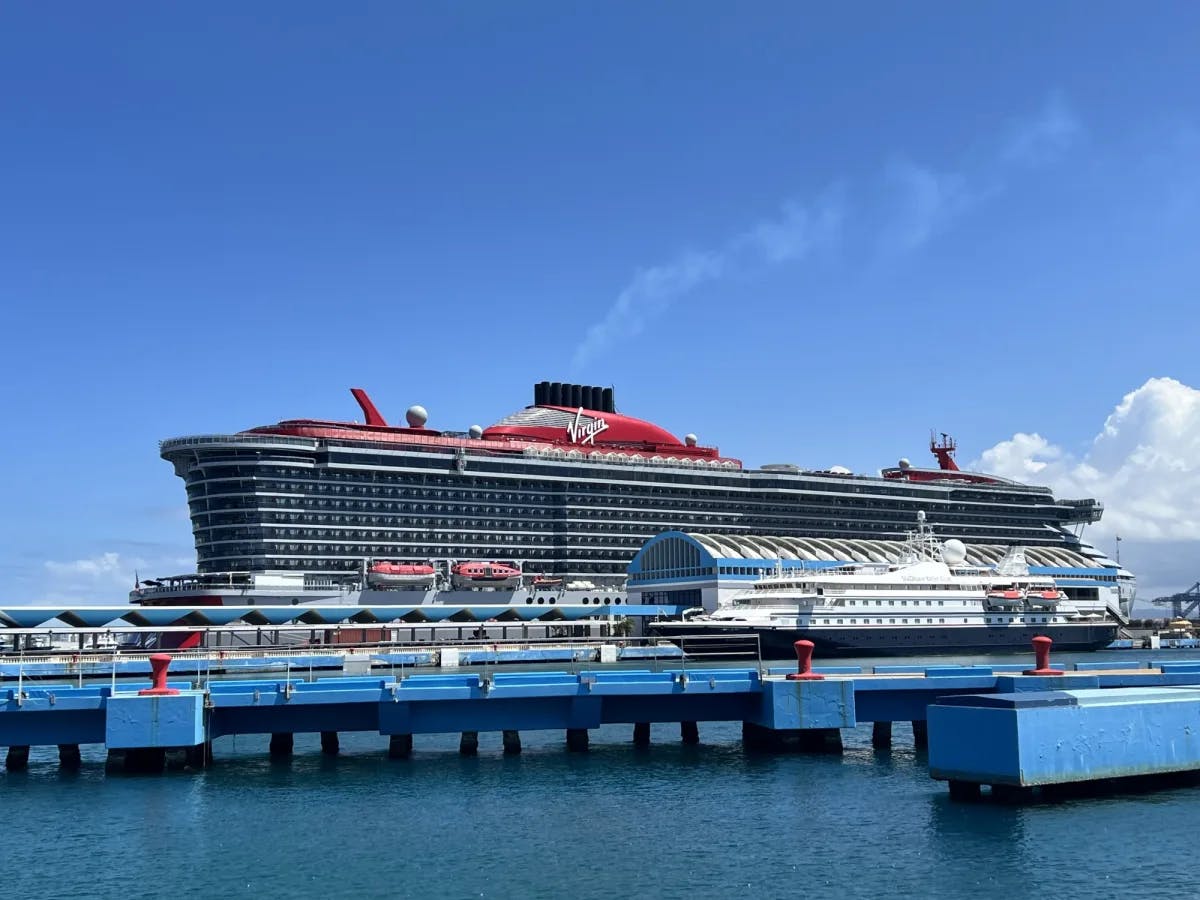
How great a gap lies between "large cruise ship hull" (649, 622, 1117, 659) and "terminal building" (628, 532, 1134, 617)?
20.8ft

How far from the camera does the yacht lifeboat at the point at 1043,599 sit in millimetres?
94562

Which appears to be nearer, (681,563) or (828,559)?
(681,563)

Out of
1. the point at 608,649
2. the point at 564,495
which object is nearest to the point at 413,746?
the point at 608,649

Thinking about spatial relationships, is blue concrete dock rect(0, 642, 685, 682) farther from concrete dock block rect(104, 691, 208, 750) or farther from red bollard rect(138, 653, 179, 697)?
concrete dock block rect(104, 691, 208, 750)

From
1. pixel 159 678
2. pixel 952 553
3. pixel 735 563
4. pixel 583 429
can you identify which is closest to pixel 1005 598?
pixel 952 553

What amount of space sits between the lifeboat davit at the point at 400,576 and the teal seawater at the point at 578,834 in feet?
192

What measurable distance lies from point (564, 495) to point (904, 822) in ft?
289

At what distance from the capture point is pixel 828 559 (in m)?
111

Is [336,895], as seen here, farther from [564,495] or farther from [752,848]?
[564,495]

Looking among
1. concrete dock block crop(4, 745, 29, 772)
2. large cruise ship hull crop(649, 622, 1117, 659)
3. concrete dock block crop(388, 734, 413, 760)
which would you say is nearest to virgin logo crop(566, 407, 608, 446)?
large cruise ship hull crop(649, 622, 1117, 659)

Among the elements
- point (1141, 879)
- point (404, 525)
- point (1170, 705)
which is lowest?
point (1141, 879)

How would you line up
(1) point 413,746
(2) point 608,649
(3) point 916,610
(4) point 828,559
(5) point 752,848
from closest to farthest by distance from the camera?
(5) point 752,848, (1) point 413,746, (2) point 608,649, (3) point 916,610, (4) point 828,559

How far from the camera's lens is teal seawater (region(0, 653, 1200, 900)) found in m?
21.8

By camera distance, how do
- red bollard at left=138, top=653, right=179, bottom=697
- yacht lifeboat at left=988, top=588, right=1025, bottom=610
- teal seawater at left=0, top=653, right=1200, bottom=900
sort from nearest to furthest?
1. teal seawater at left=0, top=653, right=1200, bottom=900
2. red bollard at left=138, top=653, right=179, bottom=697
3. yacht lifeboat at left=988, top=588, right=1025, bottom=610
